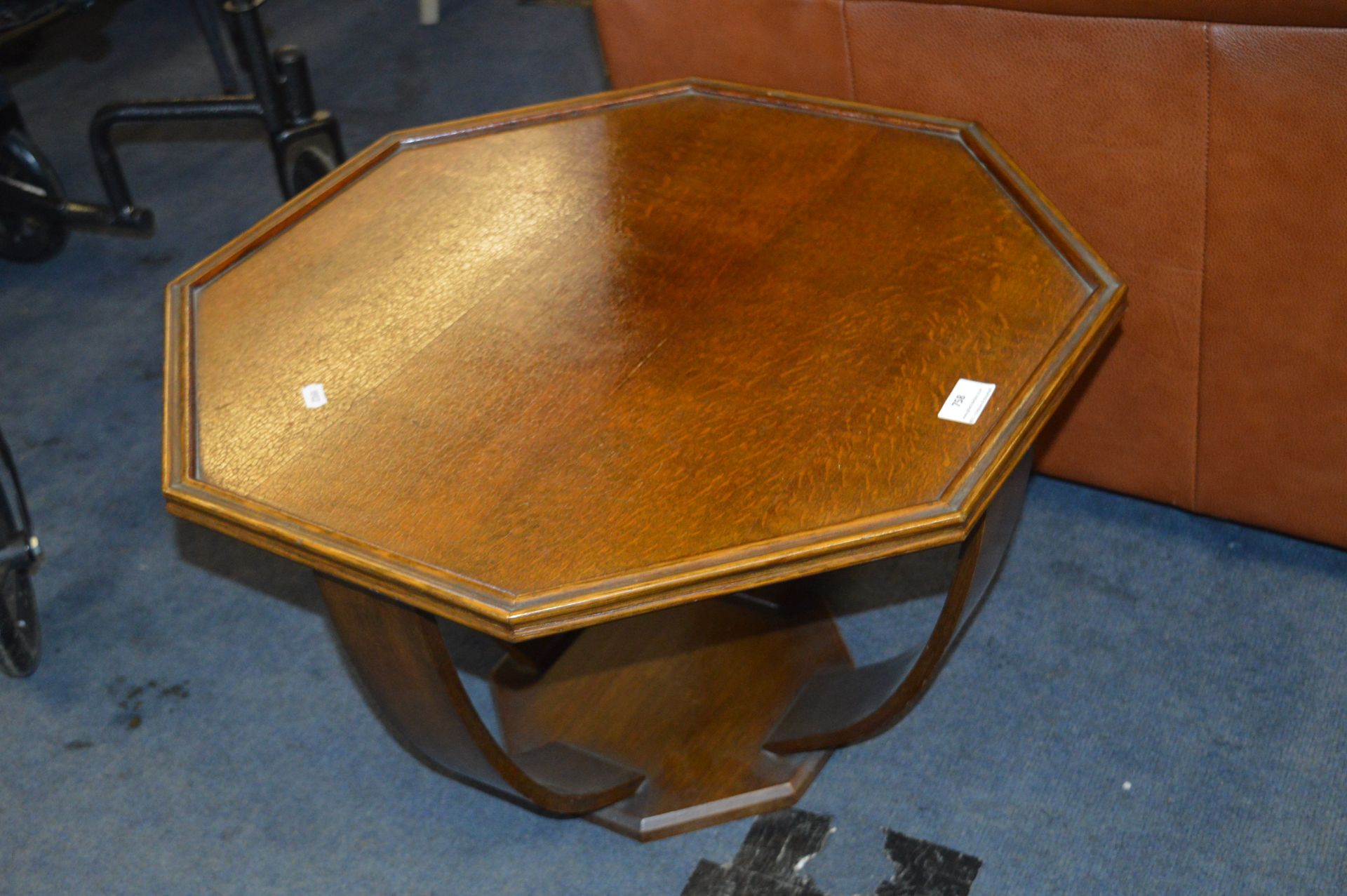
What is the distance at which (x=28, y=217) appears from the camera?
273cm

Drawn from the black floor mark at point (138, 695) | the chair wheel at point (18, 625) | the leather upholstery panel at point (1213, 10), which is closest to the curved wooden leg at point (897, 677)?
the leather upholstery panel at point (1213, 10)

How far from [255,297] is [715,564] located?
70 centimetres

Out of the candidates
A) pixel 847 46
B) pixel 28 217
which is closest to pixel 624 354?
pixel 847 46

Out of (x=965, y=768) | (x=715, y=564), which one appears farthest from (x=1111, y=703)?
(x=715, y=564)

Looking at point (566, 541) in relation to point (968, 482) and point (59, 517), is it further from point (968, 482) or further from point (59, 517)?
point (59, 517)

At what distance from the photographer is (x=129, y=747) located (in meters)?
1.80

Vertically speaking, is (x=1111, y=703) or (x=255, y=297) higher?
(x=255, y=297)

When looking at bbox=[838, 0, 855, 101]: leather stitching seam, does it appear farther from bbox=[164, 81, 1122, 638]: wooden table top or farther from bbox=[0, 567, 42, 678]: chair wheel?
bbox=[0, 567, 42, 678]: chair wheel

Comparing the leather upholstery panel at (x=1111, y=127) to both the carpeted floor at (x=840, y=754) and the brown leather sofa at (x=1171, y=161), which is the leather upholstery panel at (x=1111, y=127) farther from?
the carpeted floor at (x=840, y=754)

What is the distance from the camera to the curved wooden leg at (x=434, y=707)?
1.30 meters

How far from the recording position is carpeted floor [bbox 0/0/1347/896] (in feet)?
5.11

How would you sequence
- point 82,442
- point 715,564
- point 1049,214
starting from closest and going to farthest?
1. point 715,564
2. point 1049,214
3. point 82,442

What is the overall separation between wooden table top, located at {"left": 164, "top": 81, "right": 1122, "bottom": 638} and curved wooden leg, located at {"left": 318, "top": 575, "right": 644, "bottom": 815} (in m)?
0.15


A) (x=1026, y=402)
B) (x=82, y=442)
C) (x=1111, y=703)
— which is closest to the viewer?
(x=1026, y=402)
